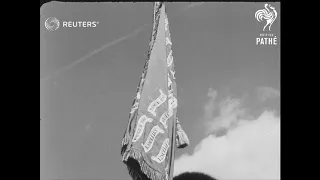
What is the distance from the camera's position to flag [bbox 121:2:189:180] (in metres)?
3.38

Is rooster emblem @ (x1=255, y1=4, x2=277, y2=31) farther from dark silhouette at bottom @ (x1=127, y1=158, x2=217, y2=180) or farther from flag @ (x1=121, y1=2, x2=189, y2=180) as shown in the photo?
dark silhouette at bottom @ (x1=127, y1=158, x2=217, y2=180)

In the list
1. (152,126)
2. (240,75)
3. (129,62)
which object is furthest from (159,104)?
(240,75)

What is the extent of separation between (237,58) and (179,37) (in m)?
0.45

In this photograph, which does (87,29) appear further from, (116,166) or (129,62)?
(116,166)

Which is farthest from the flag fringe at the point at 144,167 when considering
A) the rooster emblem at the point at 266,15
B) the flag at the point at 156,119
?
the rooster emblem at the point at 266,15

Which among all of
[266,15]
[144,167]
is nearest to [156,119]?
[144,167]

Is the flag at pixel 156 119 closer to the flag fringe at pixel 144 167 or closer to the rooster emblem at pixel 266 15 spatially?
the flag fringe at pixel 144 167

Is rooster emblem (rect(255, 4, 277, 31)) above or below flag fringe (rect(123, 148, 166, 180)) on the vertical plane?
above

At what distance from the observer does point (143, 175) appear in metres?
3.36

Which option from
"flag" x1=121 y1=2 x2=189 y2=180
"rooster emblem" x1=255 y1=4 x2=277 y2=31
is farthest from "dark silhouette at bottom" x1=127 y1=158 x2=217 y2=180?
"rooster emblem" x1=255 y1=4 x2=277 y2=31

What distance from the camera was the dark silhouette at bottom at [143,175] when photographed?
338 cm

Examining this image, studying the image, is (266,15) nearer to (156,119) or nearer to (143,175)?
(156,119)

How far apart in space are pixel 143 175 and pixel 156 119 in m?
0.40

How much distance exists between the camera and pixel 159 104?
3455 millimetres
